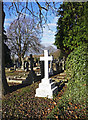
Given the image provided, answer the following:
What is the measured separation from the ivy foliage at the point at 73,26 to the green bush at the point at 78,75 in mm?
6121

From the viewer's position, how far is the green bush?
12.3 ft

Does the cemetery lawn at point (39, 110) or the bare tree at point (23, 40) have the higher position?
the bare tree at point (23, 40)

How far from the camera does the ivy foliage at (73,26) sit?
9.73m

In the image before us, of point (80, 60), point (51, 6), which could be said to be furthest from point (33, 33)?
point (80, 60)

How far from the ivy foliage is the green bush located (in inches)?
241

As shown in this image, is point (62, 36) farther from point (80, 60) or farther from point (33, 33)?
point (80, 60)

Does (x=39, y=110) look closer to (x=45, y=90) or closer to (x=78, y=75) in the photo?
(x=45, y=90)

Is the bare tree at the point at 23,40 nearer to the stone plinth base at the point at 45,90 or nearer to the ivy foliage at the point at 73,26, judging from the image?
the ivy foliage at the point at 73,26

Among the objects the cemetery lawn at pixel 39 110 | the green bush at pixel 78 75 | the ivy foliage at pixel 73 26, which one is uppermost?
the ivy foliage at pixel 73 26

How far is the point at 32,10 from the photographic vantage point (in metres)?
6.15

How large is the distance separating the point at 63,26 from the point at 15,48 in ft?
35.6

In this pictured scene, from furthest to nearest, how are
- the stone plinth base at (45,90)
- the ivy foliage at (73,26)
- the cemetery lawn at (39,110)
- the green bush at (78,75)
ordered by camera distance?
the ivy foliage at (73,26) → the stone plinth base at (45,90) → the green bush at (78,75) → the cemetery lawn at (39,110)

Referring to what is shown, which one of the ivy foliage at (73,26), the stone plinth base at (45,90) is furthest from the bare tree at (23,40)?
the stone plinth base at (45,90)

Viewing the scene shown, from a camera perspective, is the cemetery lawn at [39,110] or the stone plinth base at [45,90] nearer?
the cemetery lawn at [39,110]
